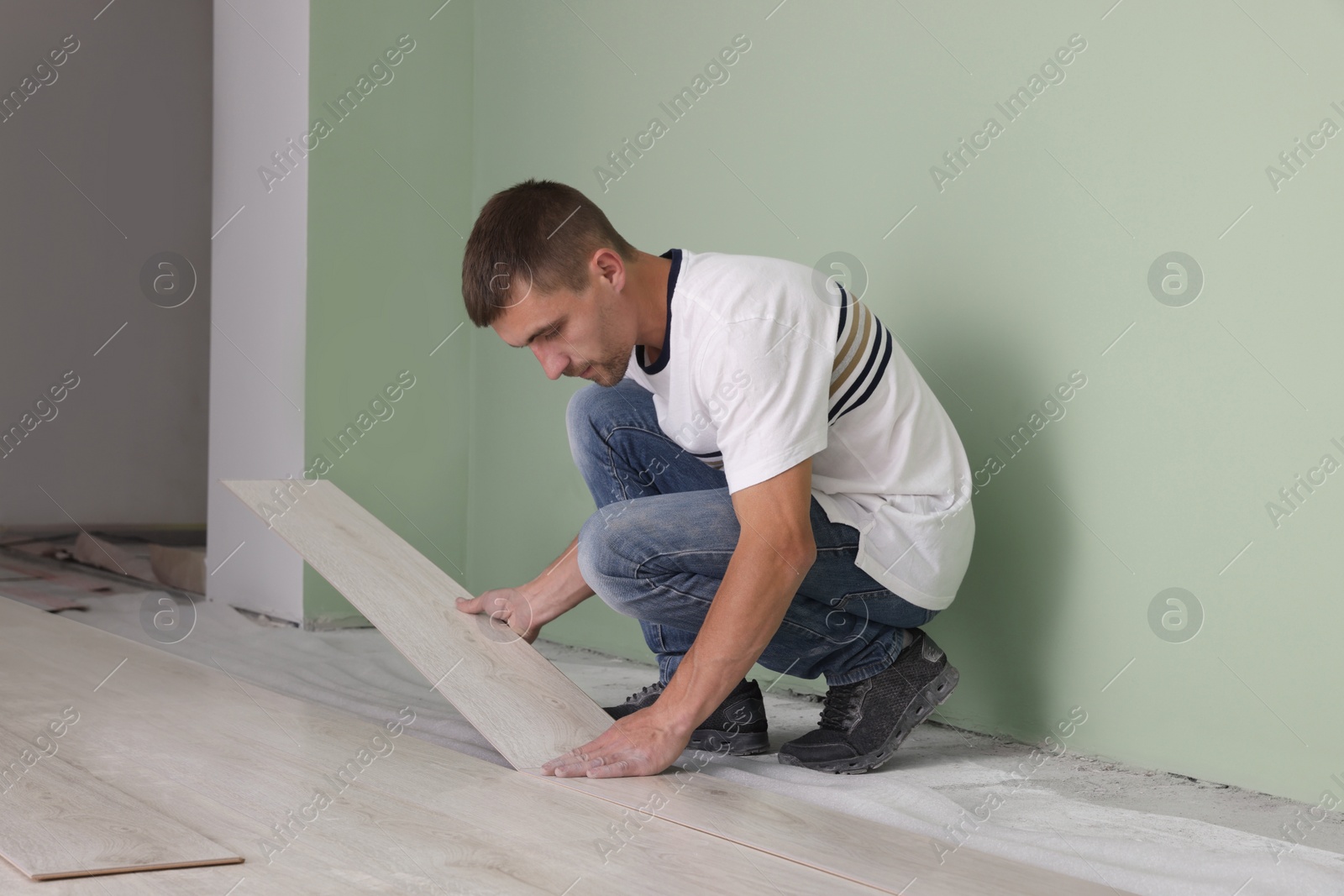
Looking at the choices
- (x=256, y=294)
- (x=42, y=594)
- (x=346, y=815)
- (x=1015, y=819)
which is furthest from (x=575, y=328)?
(x=42, y=594)

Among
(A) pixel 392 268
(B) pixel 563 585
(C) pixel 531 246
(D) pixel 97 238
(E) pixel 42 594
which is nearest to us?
(C) pixel 531 246

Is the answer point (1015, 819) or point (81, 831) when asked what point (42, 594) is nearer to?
point (81, 831)

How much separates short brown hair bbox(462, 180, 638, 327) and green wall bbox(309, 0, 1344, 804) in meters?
0.76

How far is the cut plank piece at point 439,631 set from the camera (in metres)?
1.65

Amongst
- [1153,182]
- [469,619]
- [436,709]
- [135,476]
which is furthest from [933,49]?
[135,476]

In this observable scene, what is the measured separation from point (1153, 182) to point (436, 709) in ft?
5.17

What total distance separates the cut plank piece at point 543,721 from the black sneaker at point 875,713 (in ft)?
0.87

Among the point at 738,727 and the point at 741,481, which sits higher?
the point at 741,481

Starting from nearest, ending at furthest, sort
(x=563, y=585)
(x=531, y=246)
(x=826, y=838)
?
(x=826, y=838) < (x=531, y=246) < (x=563, y=585)

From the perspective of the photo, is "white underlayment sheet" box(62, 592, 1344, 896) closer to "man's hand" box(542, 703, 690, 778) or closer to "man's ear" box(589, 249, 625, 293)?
"man's hand" box(542, 703, 690, 778)

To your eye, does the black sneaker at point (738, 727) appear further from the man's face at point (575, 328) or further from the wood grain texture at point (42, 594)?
the wood grain texture at point (42, 594)

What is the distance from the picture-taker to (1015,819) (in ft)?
5.08

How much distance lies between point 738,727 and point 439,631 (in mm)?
526

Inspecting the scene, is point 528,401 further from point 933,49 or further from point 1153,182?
point 1153,182
